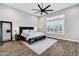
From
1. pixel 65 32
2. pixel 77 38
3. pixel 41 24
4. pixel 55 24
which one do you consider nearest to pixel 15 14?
pixel 41 24

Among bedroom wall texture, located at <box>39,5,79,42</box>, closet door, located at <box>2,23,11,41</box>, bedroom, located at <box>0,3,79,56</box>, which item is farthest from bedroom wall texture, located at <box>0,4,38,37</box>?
bedroom wall texture, located at <box>39,5,79,42</box>

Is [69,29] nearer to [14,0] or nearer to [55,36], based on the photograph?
[55,36]

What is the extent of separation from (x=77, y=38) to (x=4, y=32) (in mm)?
5349

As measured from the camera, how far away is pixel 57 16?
607 centimetres

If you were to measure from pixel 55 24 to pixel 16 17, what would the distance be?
384 centimetres

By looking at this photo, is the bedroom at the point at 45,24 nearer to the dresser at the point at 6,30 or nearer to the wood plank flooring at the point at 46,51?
the dresser at the point at 6,30

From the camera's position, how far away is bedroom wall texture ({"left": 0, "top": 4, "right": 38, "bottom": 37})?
4.54m

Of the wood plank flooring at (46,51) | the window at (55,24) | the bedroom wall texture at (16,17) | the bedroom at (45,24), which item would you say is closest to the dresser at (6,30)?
the bedroom at (45,24)

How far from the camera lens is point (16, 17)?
5.47 meters

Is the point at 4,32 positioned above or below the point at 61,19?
below

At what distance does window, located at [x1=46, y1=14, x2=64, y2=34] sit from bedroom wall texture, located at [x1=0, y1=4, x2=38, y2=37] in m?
1.89

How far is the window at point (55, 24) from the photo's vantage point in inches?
227

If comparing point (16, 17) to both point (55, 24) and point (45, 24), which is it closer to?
point (45, 24)

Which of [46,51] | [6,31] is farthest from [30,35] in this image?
[6,31]
